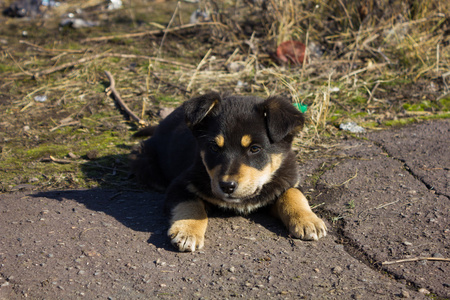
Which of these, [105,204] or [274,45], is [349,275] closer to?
[105,204]

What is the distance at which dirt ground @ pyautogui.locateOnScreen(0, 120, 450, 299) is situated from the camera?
286 cm

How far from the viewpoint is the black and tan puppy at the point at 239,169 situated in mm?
3414

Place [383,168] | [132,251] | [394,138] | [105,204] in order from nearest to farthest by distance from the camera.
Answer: [132,251], [105,204], [383,168], [394,138]

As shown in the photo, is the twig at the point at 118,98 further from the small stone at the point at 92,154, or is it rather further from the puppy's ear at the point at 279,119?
the puppy's ear at the point at 279,119

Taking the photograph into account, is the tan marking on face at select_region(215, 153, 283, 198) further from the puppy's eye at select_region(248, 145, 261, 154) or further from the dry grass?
the dry grass

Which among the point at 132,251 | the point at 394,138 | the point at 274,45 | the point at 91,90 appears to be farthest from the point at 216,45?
the point at 132,251

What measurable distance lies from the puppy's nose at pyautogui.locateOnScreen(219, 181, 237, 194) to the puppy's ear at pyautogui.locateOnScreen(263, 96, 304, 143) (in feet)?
1.73

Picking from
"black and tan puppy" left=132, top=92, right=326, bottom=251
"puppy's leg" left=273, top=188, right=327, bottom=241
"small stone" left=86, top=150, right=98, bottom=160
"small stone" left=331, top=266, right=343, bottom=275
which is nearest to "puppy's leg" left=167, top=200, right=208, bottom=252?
"black and tan puppy" left=132, top=92, right=326, bottom=251

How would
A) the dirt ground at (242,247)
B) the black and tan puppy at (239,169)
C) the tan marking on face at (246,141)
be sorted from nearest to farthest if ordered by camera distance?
the dirt ground at (242,247) < the black and tan puppy at (239,169) < the tan marking on face at (246,141)

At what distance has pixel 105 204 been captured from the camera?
4.18 metres

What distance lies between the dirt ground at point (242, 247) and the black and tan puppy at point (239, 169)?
0.14 metres

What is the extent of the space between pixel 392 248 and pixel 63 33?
7425mm

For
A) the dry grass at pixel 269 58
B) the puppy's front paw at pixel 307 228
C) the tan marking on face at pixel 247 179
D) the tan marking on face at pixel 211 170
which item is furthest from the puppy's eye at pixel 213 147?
the dry grass at pixel 269 58

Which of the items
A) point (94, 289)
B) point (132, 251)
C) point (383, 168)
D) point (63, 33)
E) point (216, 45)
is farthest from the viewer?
point (63, 33)
